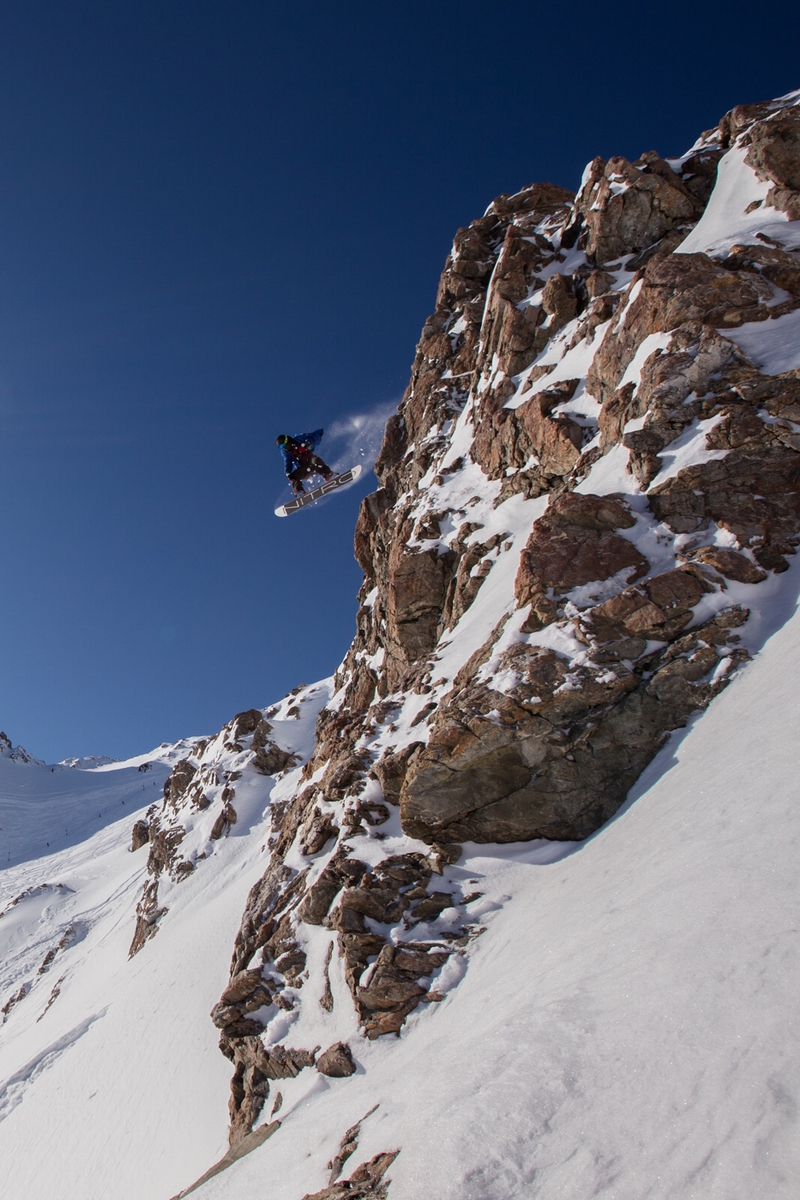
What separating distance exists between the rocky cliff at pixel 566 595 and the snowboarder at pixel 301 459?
5.10 m

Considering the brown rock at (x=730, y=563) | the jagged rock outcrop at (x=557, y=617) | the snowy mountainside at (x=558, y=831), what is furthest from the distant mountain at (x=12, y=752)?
the brown rock at (x=730, y=563)

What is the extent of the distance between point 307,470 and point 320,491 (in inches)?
81.2

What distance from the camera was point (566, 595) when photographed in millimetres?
13117

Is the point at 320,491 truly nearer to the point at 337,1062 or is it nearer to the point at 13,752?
the point at 337,1062

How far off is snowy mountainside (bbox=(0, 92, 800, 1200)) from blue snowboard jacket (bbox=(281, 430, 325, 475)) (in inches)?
210

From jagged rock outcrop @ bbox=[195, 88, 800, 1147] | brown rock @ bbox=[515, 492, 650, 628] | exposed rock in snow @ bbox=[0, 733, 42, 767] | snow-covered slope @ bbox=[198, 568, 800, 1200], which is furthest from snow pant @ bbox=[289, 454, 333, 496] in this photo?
exposed rock in snow @ bbox=[0, 733, 42, 767]

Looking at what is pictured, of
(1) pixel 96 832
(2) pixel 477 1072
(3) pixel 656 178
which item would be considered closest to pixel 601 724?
(2) pixel 477 1072

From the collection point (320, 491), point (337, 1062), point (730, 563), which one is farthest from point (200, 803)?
point (730, 563)

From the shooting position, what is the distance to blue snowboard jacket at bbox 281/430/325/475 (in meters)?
25.5

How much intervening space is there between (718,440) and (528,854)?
1015 centimetres

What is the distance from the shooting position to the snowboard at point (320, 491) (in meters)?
28.6

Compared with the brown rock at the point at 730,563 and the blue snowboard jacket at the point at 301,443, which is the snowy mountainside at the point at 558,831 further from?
the blue snowboard jacket at the point at 301,443

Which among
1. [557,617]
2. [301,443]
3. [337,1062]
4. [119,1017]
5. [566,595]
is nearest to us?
[337,1062]

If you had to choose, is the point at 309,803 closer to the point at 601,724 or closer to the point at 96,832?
the point at 601,724
